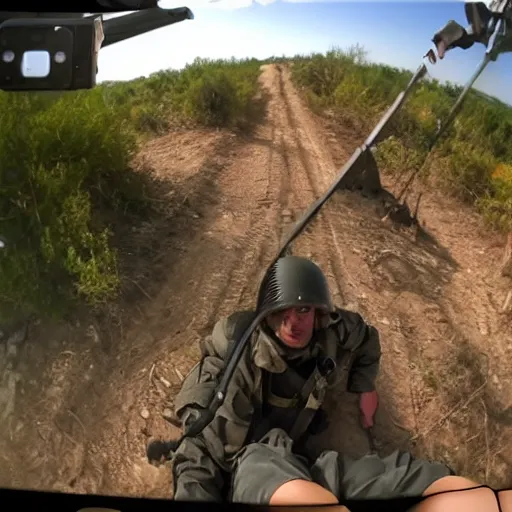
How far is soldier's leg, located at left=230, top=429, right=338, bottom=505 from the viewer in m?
0.75

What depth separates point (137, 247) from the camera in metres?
0.75

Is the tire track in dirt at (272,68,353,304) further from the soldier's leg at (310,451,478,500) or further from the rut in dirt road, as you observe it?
the soldier's leg at (310,451,478,500)

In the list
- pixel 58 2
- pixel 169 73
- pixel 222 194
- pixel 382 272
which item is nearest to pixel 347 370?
pixel 382 272

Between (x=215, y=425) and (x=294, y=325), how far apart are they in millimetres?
141

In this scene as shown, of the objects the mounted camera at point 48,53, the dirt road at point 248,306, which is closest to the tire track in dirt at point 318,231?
the dirt road at point 248,306

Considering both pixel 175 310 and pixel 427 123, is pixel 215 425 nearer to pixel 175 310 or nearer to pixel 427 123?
pixel 175 310

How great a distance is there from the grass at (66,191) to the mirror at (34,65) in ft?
0.08

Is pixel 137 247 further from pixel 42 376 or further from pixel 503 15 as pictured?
pixel 503 15

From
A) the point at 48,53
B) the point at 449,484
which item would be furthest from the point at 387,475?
the point at 48,53

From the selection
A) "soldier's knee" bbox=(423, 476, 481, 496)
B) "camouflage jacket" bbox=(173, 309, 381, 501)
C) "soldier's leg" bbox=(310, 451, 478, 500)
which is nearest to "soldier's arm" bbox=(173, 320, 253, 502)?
"camouflage jacket" bbox=(173, 309, 381, 501)

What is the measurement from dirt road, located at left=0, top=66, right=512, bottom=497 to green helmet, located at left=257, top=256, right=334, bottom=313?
0.7 inches

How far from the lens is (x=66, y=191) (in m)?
Answer: 0.72

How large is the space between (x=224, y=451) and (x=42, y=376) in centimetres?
21

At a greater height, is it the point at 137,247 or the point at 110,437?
the point at 137,247
